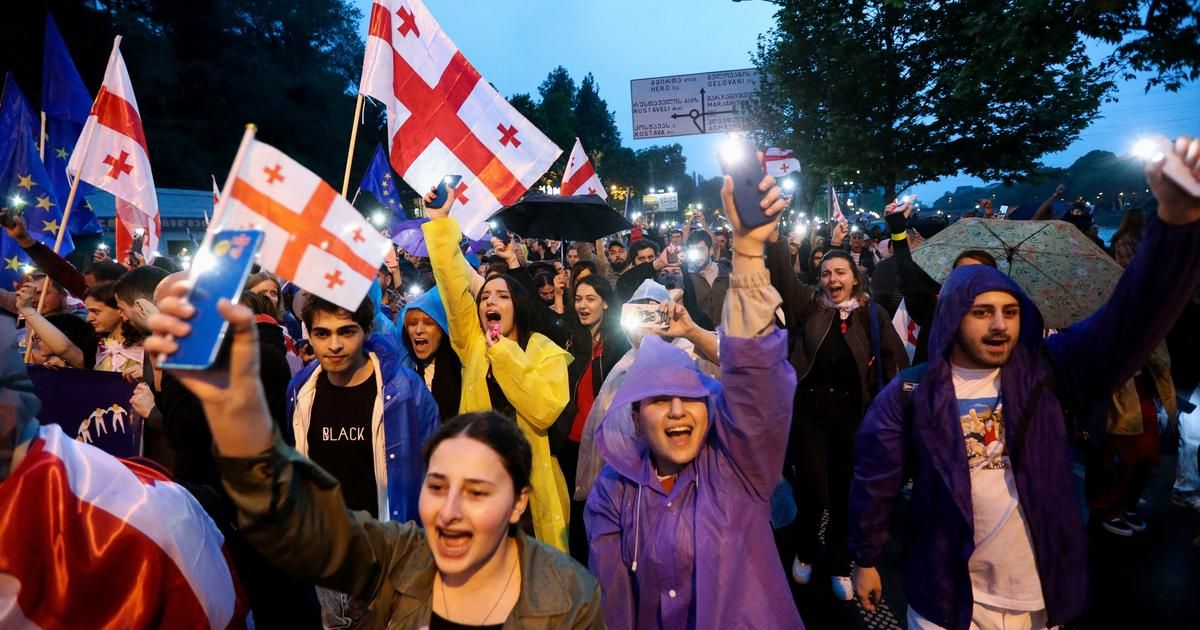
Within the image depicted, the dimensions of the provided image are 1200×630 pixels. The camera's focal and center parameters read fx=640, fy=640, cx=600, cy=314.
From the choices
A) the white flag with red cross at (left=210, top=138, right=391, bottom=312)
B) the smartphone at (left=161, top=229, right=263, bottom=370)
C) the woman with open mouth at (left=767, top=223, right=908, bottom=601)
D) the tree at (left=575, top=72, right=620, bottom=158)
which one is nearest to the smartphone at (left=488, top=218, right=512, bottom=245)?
the woman with open mouth at (left=767, top=223, right=908, bottom=601)

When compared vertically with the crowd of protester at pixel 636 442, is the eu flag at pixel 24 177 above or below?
above

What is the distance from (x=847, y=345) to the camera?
4301 millimetres

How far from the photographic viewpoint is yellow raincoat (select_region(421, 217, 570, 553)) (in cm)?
332

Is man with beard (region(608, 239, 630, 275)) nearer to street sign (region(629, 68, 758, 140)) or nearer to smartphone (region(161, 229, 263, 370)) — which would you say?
street sign (region(629, 68, 758, 140))

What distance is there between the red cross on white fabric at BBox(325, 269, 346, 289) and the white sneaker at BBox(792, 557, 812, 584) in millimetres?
3865

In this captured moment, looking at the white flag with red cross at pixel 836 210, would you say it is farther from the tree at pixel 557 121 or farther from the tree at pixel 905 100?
the tree at pixel 557 121

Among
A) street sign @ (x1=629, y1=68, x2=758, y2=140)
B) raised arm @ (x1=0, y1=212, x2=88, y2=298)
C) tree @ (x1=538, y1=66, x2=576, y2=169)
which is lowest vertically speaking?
raised arm @ (x1=0, y1=212, x2=88, y2=298)

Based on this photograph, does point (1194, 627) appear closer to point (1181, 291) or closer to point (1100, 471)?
point (1100, 471)

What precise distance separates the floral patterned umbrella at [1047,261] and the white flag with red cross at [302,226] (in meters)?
3.10

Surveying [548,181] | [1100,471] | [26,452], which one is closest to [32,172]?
[26,452]

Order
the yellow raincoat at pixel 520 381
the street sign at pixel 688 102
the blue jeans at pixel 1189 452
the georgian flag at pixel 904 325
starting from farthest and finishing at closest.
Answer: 1. the street sign at pixel 688 102
2. the georgian flag at pixel 904 325
3. the blue jeans at pixel 1189 452
4. the yellow raincoat at pixel 520 381

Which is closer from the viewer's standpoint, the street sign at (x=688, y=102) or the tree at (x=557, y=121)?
the street sign at (x=688, y=102)

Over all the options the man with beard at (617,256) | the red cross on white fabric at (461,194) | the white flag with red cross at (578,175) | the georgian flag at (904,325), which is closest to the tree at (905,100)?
the white flag with red cross at (578,175)

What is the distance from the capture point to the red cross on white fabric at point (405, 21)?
14.4 feet
